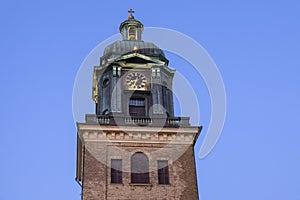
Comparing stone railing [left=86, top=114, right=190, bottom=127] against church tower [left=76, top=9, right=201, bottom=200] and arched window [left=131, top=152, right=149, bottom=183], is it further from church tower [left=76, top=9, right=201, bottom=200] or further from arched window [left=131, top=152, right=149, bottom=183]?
arched window [left=131, top=152, right=149, bottom=183]

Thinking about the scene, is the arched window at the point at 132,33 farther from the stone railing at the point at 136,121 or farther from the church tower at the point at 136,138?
the stone railing at the point at 136,121

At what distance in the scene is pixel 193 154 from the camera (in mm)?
31578

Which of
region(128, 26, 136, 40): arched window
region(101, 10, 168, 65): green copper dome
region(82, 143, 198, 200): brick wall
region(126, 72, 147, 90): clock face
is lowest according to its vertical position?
region(82, 143, 198, 200): brick wall

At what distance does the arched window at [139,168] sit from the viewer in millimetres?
30281

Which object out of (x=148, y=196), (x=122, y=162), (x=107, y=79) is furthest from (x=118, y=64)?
(x=148, y=196)

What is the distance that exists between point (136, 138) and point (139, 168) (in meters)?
1.68

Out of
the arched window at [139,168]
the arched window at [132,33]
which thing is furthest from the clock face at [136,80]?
the arched window at [139,168]

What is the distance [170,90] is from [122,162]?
6162mm

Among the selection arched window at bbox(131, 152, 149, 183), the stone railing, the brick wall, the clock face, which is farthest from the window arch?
arched window at bbox(131, 152, 149, 183)

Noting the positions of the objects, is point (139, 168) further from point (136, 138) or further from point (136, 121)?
point (136, 121)

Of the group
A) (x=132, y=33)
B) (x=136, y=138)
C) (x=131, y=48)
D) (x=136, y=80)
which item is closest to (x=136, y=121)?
(x=136, y=138)

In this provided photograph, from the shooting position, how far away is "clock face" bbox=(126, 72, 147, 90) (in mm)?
33906

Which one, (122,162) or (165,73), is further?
(165,73)

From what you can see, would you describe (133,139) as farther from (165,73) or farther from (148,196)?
(165,73)
